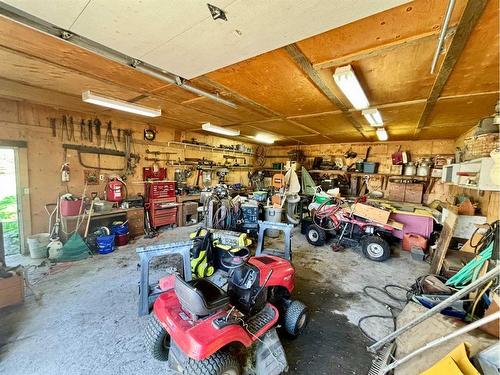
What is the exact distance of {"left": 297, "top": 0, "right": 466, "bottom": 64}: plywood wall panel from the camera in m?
1.23

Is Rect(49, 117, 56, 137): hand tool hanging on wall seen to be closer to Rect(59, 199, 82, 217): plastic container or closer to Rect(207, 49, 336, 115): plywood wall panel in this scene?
Rect(59, 199, 82, 217): plastic container

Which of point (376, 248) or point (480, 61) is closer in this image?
point (480, 61)

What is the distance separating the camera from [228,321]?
1347 mm

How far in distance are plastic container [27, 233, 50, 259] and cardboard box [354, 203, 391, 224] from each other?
573cm

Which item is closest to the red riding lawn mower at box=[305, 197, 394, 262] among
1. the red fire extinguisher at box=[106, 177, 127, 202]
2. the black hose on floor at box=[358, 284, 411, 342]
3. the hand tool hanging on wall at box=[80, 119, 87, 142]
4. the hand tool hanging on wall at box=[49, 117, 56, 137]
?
the black hose on floor at box=[358, 284, 411, 342]

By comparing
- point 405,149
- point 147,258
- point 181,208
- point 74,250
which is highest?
point 405,149

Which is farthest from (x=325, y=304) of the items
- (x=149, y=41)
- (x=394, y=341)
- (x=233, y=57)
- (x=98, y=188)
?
(x=98, y=188)

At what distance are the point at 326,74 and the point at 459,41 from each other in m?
0.96

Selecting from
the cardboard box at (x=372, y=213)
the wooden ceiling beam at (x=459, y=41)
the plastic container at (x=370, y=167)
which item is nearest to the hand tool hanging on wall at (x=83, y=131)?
the wooden ceiling beam at (x=459, y=41)

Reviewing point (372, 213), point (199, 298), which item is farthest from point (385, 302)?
point (199, 298)

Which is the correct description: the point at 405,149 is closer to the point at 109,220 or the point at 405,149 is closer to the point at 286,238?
the point at 286,238

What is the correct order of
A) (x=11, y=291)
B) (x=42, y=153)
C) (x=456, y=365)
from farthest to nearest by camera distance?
1. (x=42, y=153)
2. (x=11, y=291)
3. (x=456, y=365)

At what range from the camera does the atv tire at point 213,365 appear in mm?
1220

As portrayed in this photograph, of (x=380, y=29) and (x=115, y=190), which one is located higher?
(x=380, y=29)
